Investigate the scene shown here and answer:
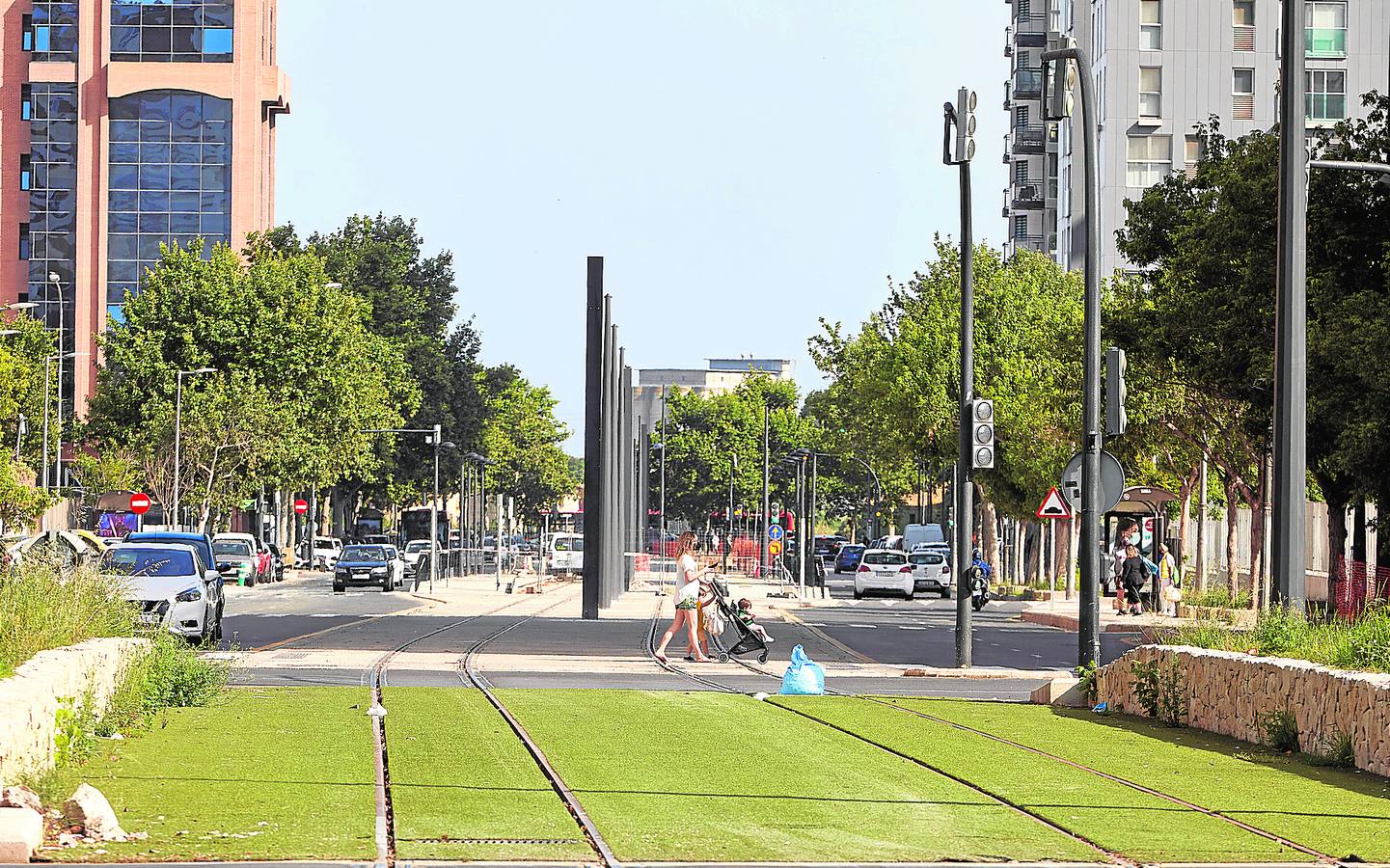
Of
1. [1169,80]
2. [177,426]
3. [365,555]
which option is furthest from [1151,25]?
[177,426]

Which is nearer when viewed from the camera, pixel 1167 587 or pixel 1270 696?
pixel 1270 696

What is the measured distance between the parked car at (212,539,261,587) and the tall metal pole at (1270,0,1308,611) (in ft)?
169

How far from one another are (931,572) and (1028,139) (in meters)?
51.2

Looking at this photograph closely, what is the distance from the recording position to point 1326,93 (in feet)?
260

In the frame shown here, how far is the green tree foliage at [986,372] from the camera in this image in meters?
60.9

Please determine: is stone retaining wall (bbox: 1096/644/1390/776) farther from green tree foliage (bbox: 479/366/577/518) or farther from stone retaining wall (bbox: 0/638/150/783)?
green tree foliage (bbox: 479/366/577/518)

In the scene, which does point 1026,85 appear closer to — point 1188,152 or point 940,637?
point 1188,152

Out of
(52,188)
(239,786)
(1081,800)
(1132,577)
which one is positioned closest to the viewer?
(239,786)

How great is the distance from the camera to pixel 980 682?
24250 mm

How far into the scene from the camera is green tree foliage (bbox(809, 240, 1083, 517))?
2398 inches

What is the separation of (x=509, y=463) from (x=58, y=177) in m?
42.3

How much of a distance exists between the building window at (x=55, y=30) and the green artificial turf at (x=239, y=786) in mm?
93408

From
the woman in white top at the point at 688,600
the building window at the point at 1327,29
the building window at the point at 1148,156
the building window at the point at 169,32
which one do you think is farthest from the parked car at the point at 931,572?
the building window at the point at 169,32

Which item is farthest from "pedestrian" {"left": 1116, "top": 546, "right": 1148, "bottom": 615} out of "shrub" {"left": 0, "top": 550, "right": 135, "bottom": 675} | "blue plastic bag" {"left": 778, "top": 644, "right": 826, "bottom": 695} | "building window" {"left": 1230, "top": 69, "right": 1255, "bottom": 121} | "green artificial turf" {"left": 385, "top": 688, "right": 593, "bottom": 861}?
"building window" {"left": 1230, "top": 69, "right": 1255, "bottom": 121}
